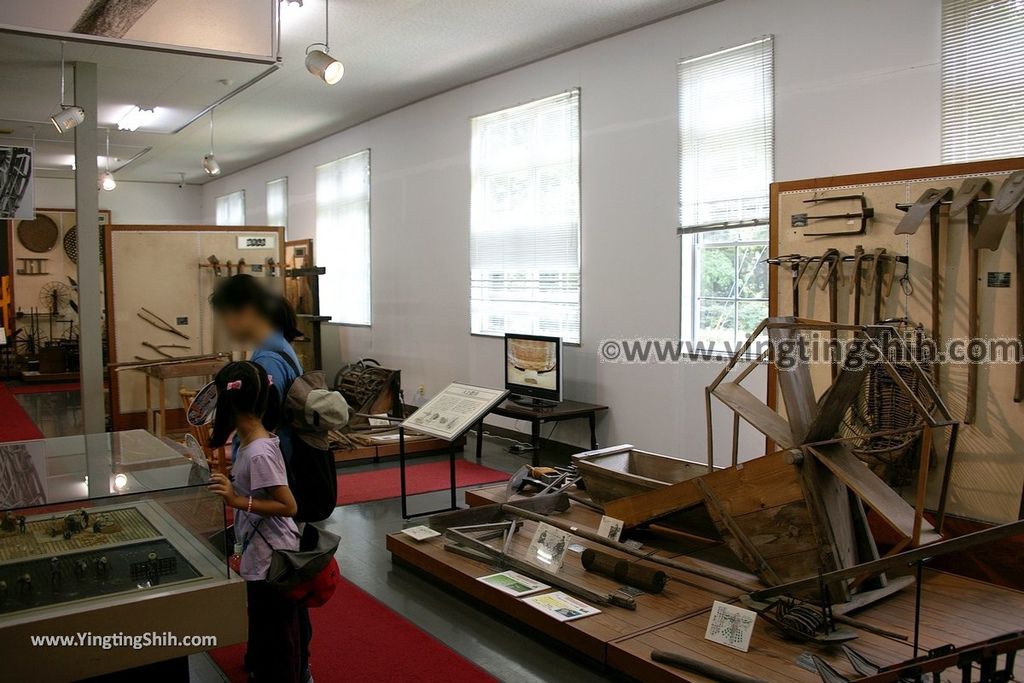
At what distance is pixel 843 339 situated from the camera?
465 centimetres

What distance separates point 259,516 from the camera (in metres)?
2.90

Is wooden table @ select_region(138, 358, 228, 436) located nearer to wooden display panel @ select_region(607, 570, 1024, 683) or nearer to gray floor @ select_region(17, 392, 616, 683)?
gray floor @ select_region(17, 392, 616, 683)

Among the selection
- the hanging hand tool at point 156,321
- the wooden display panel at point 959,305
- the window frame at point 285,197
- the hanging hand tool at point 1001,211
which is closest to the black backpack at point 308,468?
the wooden display panel at point 959,305

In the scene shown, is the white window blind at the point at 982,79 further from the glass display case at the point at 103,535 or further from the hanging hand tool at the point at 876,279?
the glass display case at the point at 103,535

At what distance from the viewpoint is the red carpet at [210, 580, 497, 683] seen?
356 centimetres

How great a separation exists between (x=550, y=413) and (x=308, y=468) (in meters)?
4.21

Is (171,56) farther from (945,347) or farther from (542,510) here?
(945,347)

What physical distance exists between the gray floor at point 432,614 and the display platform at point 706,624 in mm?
81

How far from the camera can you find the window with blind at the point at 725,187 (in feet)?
20.5

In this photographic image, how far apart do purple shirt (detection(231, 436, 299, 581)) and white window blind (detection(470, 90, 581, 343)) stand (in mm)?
5325

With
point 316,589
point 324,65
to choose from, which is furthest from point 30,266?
point 316,589

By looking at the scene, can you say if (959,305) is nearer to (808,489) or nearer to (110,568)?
(808,489)

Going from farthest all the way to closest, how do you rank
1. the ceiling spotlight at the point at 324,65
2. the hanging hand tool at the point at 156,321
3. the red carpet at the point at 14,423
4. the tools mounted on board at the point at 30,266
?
the tools mounted on board at the point at 30,266, the red carpet at the point at 14,423, the hanging hand tool at the point at 156,321, the ceiling spotlight at the point at 324,65

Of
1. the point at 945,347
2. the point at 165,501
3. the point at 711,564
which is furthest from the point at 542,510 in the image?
the point at 165,501
